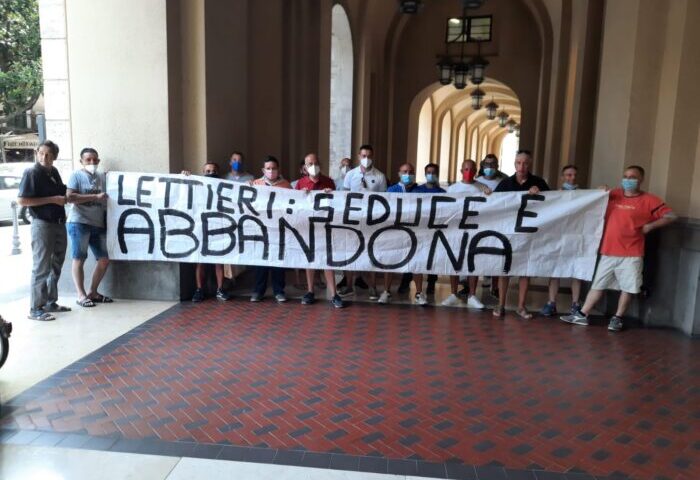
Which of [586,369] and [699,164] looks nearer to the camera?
[586,369]

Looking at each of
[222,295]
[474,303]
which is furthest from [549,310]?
[222,295]

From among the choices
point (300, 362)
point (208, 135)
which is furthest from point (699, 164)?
point (208, 135)

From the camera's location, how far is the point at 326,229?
7023 millimetres

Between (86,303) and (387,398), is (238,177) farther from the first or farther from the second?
(387,398)

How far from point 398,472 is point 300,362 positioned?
77.1 inches

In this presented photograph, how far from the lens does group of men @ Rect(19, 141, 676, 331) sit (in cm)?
623

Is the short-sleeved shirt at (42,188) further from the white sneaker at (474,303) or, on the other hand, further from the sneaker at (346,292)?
the white sneaker at (474,303)

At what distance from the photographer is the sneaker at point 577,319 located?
21.9 ft

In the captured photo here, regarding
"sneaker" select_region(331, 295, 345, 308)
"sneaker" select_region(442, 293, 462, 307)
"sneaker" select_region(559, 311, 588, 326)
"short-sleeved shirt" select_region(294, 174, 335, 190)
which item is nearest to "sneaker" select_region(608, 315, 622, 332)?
"sneaker" select_region(559, 311, 588, 326)

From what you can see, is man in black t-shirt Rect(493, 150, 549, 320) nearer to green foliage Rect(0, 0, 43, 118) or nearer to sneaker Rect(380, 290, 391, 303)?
sneaker Rect(380, 290, 391, 303)

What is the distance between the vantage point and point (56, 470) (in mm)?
3326

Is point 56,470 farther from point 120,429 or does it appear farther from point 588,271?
point 588,271

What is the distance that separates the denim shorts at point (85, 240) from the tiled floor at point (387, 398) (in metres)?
1.43

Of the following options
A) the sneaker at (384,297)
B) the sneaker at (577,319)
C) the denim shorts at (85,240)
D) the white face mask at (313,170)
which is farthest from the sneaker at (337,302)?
the denim shorts at (85,240)
